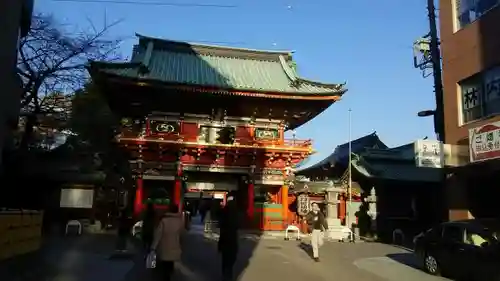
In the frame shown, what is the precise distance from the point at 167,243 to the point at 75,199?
19.0m

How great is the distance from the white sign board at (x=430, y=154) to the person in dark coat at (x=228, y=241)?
935cm

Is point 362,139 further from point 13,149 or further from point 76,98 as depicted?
point 13,149

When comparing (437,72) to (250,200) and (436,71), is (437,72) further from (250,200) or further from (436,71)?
(250,200)

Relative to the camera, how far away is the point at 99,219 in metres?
25.6

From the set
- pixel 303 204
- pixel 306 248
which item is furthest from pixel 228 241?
pixel 303 204

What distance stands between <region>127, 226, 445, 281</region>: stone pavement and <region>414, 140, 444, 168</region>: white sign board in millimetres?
3386

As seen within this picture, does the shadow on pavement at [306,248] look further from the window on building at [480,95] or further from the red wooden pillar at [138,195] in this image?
the red wooden pillar at [138,195]

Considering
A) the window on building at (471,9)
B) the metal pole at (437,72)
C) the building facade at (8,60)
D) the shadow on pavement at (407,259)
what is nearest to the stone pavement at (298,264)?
the shadow on pavement at (407,259)

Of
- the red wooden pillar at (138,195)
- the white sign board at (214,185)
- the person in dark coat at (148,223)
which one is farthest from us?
the white sign board at (214,185)

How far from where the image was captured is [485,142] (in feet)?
49.2

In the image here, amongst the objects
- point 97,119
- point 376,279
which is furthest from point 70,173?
point 376,279

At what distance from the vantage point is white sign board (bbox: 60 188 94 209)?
25.5 m

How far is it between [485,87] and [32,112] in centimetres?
1800

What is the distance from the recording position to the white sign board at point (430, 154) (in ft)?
55.1
